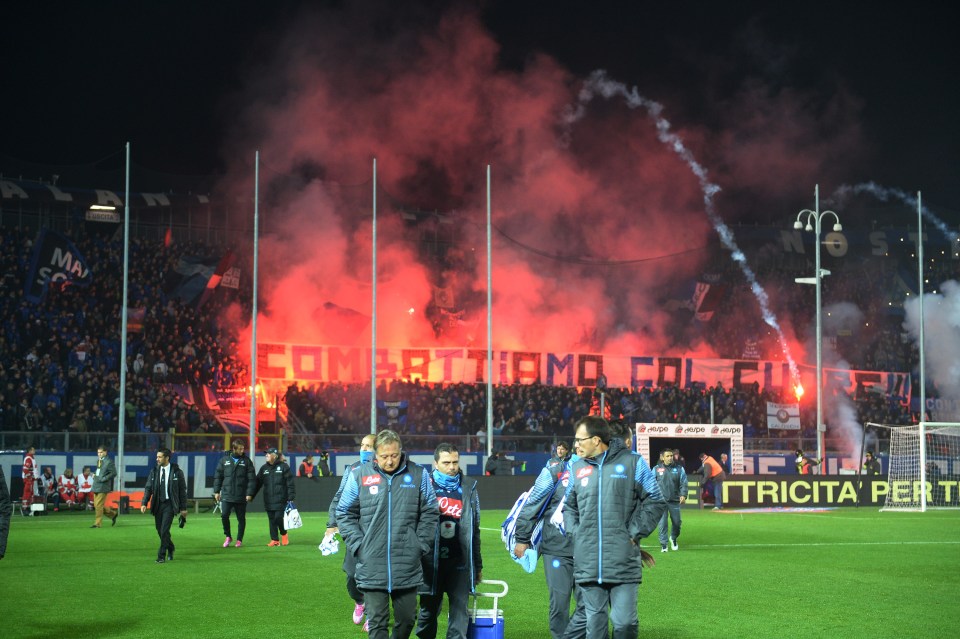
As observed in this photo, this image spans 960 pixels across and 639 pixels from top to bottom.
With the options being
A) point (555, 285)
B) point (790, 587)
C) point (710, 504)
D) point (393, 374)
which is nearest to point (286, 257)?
point (393, 374)

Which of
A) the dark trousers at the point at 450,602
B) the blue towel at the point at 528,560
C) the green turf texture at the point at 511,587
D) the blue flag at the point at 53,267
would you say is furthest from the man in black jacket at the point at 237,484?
the blue flag at the point at 53,267

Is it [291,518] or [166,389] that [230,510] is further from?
[166,389]

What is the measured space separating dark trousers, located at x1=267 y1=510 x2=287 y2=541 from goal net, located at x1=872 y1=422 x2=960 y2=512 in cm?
2186

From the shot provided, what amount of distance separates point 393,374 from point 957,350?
3143cm

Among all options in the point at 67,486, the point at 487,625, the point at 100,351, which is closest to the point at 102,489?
the point at 67,486

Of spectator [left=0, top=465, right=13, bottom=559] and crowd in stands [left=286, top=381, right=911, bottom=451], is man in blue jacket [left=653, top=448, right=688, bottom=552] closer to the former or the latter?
spectator [left=0, top=465, right=13, bottom=559]

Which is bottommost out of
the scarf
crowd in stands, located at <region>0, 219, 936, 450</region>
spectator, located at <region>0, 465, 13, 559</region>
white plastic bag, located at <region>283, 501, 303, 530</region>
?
white plastic bag, located at <region>283, 501, 303, 530</region>

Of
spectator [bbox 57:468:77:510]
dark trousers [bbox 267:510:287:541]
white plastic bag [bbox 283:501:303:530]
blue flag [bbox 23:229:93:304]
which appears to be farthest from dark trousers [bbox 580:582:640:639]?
blue flag [bbox 23:229:93:304]

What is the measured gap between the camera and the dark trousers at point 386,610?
8.45m

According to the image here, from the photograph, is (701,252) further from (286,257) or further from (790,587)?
(790,587)

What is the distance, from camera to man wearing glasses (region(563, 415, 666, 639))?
8.41 m

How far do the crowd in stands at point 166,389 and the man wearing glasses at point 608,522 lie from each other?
28265mm

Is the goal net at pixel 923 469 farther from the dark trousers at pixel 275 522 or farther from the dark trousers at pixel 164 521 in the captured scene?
the dark trousers at pixel 164 521

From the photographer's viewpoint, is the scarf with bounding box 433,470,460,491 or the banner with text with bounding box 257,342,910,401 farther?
the banner with text with bounding box 257,342,910,401
